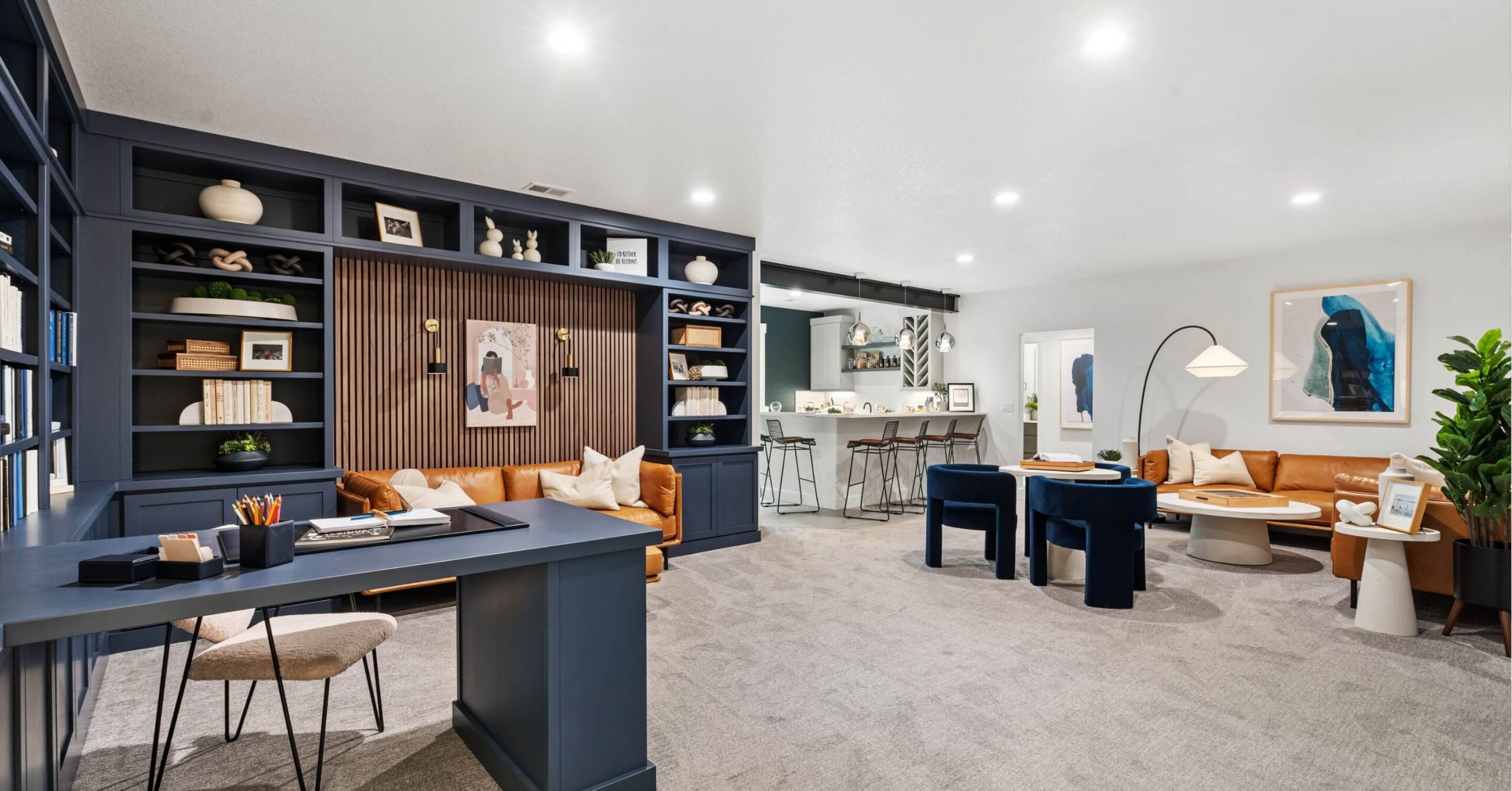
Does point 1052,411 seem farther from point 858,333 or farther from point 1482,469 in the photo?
point 1482,469

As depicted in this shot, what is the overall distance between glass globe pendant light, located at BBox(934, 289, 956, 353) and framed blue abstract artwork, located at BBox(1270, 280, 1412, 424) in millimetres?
3232

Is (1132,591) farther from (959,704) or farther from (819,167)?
(819,167)

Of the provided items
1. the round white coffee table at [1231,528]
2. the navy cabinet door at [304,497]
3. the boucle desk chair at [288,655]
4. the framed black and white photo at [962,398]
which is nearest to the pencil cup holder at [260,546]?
the boucle desk chair at [288,655]

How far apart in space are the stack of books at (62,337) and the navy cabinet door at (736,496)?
3.88m

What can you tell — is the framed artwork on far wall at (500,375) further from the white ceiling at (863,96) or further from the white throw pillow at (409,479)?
the white ceiling at (863,96)

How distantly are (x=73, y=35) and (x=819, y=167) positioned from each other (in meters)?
3.33

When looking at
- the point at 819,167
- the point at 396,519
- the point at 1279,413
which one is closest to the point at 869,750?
the point at 396,519

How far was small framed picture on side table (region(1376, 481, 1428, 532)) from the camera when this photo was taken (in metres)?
3.54

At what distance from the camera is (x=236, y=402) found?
392 cm

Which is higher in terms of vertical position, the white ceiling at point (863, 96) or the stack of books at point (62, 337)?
the white ceiling at point (863, 96)

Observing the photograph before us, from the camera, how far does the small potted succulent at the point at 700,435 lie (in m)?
5.93

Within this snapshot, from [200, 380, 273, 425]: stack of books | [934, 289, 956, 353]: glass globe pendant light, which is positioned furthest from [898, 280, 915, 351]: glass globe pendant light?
[200, 380, 273, 425]: stack of books

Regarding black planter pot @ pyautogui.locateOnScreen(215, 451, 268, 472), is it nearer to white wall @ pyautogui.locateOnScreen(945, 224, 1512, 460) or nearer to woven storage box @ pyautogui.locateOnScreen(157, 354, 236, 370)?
woven storage box @ pyautogui.locateOnScreen(157, 354, 236, 370)

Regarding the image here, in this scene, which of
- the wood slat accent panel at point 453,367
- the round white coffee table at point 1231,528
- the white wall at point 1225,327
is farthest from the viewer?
the white wall at point 1225,327
